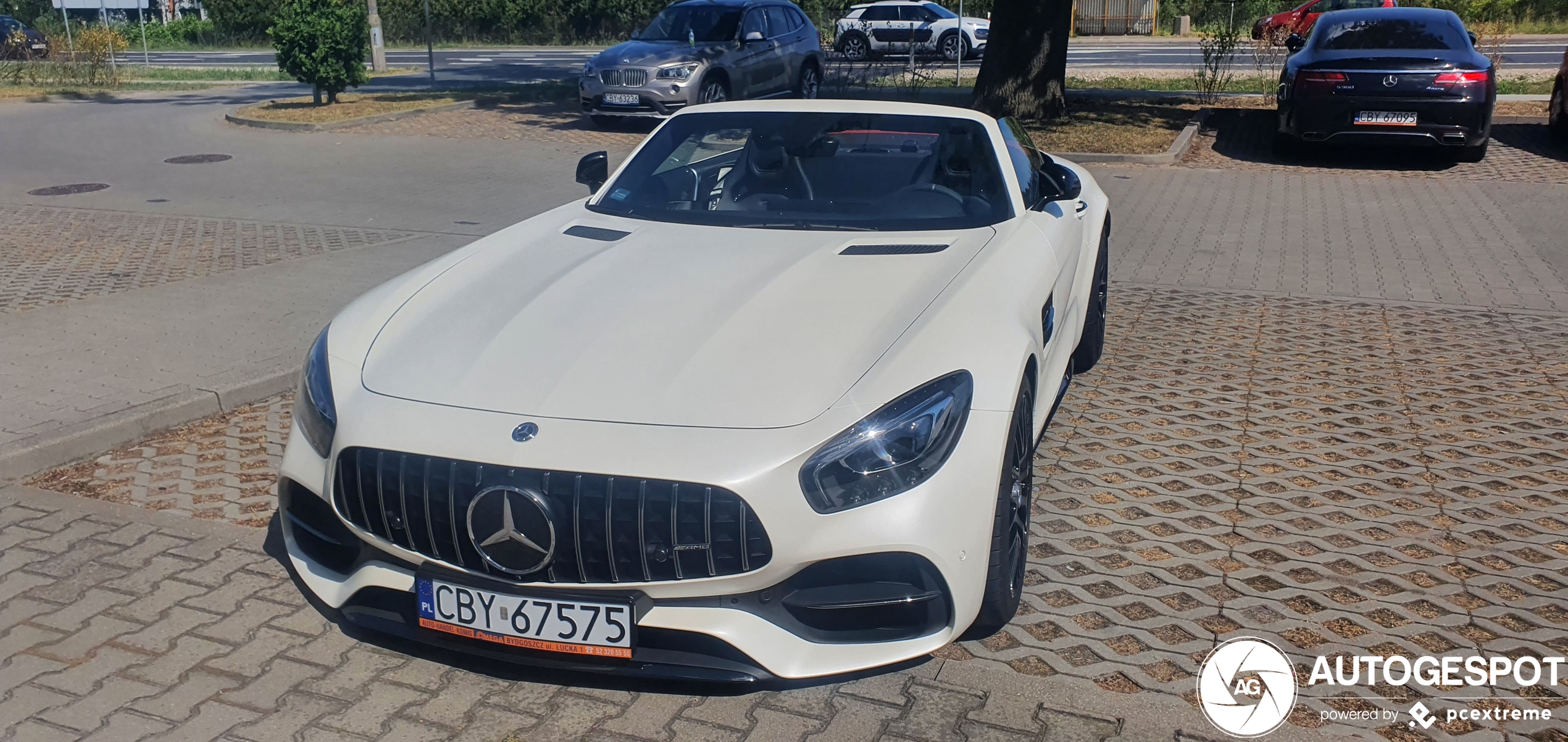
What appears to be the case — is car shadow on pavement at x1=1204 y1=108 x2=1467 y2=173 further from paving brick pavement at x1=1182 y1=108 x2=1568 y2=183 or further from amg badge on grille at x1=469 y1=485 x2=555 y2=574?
amg badge on grille at x1=469 y1=485 x2=555 y2=574

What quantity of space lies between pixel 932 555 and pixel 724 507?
0.54 metres

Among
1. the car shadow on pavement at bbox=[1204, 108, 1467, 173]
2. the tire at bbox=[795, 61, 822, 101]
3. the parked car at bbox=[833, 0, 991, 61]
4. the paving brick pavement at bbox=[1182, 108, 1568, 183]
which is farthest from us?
the parked car at bbox=[833, 0, 991, 61]

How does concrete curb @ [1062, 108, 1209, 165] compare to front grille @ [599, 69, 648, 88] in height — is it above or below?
below

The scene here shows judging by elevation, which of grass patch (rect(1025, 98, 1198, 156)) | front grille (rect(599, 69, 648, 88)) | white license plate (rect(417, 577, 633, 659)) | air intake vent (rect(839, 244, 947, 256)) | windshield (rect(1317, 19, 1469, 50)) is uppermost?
windshield (rect(1317, 19, 1469, 50))

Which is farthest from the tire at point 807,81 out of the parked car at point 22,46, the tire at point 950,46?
the parked car at point 22,46

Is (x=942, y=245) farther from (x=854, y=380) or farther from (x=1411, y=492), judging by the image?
(x=1411, y=492)

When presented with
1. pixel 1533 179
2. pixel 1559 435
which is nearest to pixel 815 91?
pixel 1533 179

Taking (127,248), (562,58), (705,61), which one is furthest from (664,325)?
(562,58)

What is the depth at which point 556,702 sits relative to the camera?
11.1 feet

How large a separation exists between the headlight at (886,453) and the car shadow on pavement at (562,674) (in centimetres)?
47

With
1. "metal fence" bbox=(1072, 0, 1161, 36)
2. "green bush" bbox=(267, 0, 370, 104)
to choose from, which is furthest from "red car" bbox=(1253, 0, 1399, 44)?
"green bush" bbox=(267, 0, 370, 104)

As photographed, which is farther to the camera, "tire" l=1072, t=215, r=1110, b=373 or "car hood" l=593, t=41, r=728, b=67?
"car hood" l=593, t=41, r=728, b=67

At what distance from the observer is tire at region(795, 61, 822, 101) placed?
1925 centimetres

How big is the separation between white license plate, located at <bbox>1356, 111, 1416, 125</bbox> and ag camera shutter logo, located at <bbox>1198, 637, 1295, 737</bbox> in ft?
34.4
